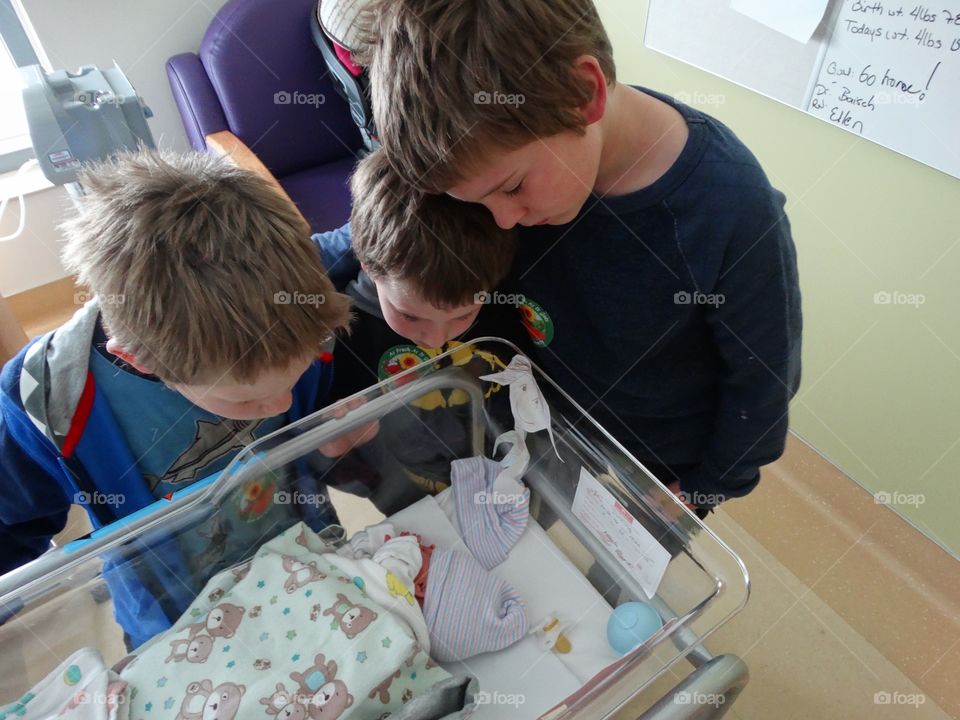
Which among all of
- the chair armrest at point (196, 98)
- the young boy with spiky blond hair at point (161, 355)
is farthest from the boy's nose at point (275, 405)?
the chair armrest at point (196, 98)

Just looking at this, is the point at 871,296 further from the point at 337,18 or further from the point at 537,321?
the point at 337,18

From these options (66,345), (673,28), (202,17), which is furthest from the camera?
(202,17)

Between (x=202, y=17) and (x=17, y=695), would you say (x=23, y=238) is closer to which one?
(x=202, y=17)

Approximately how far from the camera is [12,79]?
2209mm

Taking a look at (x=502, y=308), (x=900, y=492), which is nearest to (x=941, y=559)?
(x=900, y=492)

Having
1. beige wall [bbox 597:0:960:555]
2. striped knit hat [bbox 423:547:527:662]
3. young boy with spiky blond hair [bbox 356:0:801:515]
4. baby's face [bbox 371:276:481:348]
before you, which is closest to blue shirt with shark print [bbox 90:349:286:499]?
baby's face [bbox 371:276:481:348]

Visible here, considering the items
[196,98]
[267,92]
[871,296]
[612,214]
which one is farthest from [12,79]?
[871,296]

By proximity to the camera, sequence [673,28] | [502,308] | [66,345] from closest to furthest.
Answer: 1. [66,345]
2. [502,308]
3. [673,28]

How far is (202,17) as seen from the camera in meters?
2.24

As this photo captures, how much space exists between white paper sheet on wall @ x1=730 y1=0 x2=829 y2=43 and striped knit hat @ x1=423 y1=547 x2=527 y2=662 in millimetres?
1347

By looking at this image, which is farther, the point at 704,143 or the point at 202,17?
the point at 202,17

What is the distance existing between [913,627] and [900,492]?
0.32 m

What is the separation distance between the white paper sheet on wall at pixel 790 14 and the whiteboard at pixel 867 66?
1 centimetres

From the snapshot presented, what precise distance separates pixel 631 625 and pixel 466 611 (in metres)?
0.23
